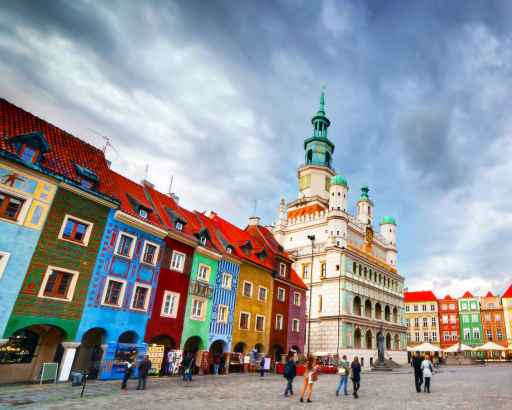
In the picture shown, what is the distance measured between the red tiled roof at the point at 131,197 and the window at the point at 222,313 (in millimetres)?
9101

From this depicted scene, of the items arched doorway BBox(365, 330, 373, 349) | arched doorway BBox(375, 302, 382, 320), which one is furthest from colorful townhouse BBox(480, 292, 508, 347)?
arched doorway BBox(365, 330, 373, 349)

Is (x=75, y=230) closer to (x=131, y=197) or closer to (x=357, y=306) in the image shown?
(x=131, y=197)

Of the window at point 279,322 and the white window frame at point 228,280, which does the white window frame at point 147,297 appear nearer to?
the white window frame at point 228,280

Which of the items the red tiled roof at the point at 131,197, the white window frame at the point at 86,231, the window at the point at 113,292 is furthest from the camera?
the red tiled roof at the point at 131,197

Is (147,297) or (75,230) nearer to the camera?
(75,230)

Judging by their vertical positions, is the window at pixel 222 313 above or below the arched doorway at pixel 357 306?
below

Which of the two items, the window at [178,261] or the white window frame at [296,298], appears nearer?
the window at [178,261]

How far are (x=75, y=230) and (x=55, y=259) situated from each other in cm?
206

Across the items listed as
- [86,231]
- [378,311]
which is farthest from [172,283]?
[378,311]

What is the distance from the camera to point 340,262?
52.2m

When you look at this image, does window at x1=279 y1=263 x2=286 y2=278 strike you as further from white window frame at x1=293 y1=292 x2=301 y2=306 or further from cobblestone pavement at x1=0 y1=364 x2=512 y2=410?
cobblestone pavement at x1=0 y1=364 x2=512 y2=410

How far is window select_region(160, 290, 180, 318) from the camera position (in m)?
25.9

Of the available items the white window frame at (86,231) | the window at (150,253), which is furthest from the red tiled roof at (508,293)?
the white window frame at (86,231)

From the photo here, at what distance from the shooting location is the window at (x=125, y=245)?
77.3 feet
